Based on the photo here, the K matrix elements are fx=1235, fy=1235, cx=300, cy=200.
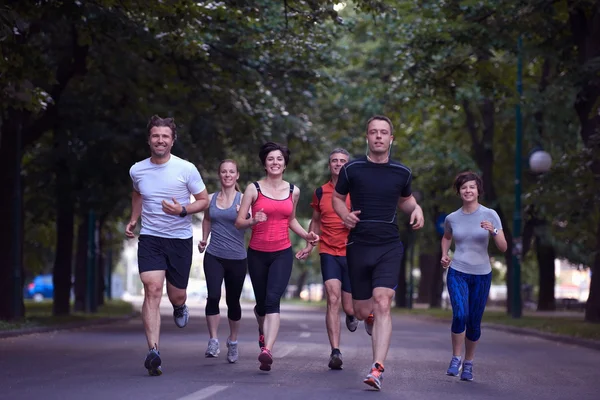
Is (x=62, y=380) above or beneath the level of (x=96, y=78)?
beneath

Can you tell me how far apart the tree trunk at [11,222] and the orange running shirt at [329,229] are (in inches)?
497

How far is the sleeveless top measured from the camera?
1175cm

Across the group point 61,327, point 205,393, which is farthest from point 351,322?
point 61,327

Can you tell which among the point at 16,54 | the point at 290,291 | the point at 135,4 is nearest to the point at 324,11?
the point at 135,4

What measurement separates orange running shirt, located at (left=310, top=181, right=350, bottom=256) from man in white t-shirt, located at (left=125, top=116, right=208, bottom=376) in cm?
173

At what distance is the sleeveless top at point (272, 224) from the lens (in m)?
11.8

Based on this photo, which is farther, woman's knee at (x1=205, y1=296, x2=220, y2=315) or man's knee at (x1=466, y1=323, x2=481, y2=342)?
woman's knee at (x1=205, y1=296, x2=220, y2=315)

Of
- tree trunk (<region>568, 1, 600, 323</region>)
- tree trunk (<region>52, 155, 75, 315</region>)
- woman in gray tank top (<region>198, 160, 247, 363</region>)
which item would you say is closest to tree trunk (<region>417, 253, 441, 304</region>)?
tree trunk (<region>52, 155, 75, 315</region>)

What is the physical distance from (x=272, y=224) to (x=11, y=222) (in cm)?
1408

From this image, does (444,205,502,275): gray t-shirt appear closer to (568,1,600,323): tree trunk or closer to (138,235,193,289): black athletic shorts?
(138,235,193,289): black athletic shorts

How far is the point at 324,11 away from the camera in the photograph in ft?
59.9

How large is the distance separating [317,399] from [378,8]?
9895 mm

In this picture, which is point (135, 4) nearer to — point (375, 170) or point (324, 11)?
point (324, 11)

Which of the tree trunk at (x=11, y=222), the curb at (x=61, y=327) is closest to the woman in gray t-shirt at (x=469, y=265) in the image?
the curb at (x=61, y=327)
